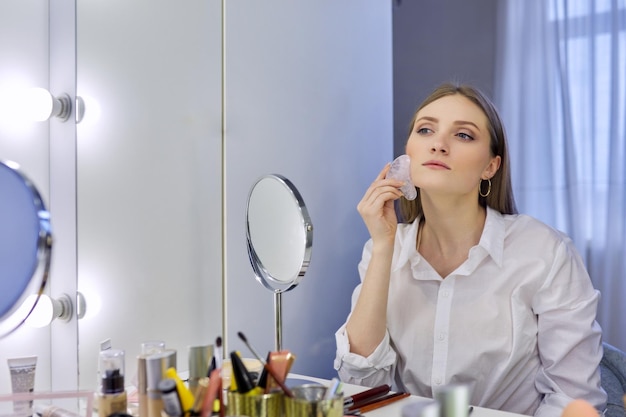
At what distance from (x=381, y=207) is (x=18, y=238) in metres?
0.76

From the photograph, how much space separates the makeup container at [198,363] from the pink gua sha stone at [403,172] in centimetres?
67

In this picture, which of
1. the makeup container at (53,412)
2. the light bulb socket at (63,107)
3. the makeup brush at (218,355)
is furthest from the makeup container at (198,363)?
the light bulb socket at (63,107)

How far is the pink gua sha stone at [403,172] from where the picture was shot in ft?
4.30

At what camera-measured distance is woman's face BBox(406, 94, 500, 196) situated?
4.50 feet

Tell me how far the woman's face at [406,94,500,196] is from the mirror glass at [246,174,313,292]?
0.40 metres

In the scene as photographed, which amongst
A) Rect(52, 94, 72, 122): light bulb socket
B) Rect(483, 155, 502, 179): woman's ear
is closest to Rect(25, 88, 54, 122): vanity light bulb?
Rect(52, 94, 72, 122): light bulb socket

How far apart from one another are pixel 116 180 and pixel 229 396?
482 mm

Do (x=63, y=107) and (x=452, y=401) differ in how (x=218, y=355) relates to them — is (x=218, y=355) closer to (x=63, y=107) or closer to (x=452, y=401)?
(x=452, y=401)

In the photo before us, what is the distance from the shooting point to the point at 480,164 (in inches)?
55.9

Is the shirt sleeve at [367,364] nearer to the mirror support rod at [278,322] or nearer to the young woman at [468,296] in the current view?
the young woman at [468,296]

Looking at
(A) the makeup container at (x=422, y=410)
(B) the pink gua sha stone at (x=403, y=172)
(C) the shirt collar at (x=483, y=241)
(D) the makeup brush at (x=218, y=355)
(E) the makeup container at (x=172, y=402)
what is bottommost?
(E) the makeup container at (x=172, y=402)

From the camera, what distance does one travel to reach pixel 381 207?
131 cm

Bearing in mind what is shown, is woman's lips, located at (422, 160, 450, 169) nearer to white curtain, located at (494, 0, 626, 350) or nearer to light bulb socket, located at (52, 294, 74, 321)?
light bulb socket, located at (52, 294, 74, 321)

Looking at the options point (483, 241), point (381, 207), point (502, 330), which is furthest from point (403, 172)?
point (502, 330)
